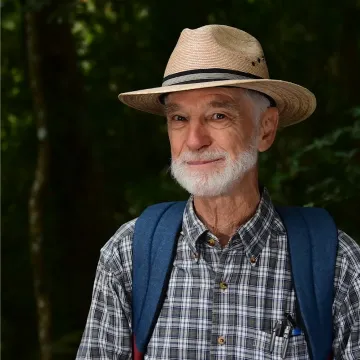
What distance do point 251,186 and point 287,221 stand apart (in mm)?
182

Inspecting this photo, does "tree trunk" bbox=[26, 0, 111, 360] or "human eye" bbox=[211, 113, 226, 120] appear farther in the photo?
"tree trunk" bbox=[26, 0, 111, 360]

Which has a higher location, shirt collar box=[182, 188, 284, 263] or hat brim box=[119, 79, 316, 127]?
hat brim box=[119, 79, 316, 127]

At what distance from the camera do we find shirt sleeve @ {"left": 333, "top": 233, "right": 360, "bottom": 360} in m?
2.21

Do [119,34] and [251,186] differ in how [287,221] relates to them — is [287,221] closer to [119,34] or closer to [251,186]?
[251,186]

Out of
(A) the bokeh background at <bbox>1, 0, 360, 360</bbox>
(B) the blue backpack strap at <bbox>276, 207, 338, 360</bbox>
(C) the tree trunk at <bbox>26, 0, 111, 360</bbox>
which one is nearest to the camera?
(B) the blue backpack strap at <bbox>276, 207, 338, 360</bbox>

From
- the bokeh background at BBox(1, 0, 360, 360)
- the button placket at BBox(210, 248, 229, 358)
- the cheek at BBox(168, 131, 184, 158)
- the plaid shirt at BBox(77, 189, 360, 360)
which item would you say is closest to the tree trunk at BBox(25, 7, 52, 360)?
the bokeh background at BBox(1, 0, 360, 360)

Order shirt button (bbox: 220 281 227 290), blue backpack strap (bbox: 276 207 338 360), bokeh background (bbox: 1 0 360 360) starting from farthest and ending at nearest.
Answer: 1. bokeh background (bbox: 1 0 360 360)
2. shirt button (bbox: 220 281 227 290)
3. blue backpack strap (bbox: 276 207 338 360)

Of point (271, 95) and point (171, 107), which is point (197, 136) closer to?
point (171, 107)

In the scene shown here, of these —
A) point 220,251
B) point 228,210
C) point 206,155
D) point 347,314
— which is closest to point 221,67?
point 206,155

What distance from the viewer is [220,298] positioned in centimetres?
229

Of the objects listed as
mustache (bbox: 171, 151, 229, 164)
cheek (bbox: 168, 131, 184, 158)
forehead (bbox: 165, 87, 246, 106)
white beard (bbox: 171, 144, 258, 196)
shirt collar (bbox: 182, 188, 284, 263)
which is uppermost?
forehead (bbox: 165, 87, 246, 106)

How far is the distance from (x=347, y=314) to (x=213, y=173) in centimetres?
64

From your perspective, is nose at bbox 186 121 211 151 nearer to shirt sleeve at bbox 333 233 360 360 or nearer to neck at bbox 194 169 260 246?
neck at bbox 194 169 260 246

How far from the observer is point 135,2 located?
16.6 ft
